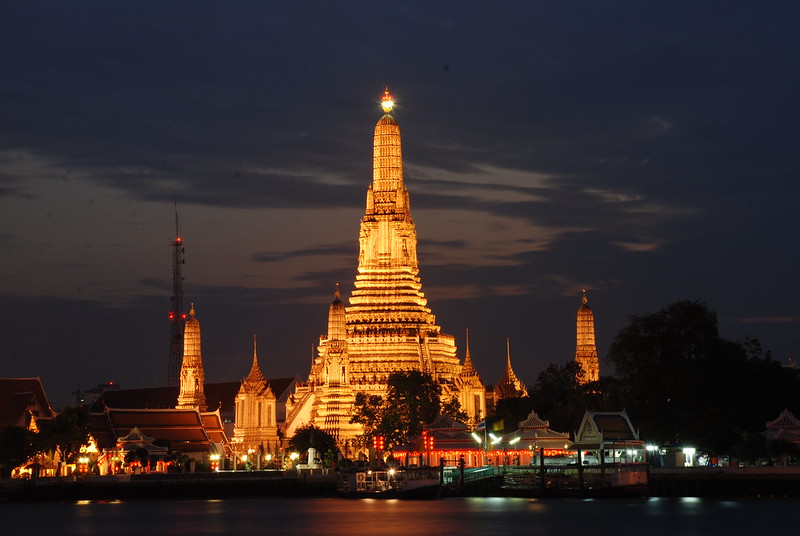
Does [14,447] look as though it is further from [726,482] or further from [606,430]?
[726,482]

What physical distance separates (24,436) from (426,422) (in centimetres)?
2542

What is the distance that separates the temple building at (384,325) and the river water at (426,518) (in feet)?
95.6

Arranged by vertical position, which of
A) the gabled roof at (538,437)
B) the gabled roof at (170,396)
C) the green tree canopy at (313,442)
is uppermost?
→ the gabled roof at (170,396)

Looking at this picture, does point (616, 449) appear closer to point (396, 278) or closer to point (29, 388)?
point (396, 278)

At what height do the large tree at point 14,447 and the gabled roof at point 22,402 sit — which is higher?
the gabled roof at point 22,402

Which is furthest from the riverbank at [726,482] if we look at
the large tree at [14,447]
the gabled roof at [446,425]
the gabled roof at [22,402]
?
the gabled roof at [22,402]

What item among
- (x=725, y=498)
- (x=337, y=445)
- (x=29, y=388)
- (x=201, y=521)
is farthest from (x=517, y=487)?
(x=29, y=388)

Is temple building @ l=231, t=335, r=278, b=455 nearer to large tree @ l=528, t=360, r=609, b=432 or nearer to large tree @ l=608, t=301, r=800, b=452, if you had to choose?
large tree @ l=528, t=360, r=609, b=432

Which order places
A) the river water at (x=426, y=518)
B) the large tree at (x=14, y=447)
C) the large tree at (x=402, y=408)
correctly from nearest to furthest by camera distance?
1. the river water at (x=426, y=518)
2. the large tree at (x=14, y=447)
3. the large tree at (x=402, y=408)

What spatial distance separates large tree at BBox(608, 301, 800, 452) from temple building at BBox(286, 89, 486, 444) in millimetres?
29341

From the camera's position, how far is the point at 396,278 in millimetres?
126812

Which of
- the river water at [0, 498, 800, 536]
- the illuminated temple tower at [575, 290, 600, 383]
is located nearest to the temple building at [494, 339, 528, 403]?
the illuminated temple tower at [575, 290, 600, 383]

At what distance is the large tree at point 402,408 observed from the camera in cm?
10962

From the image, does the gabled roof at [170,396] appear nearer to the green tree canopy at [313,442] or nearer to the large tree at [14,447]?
the green tree canopy at [313,442]
